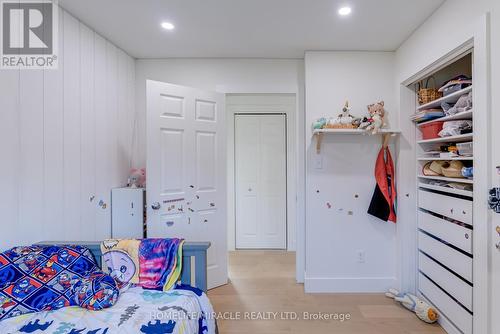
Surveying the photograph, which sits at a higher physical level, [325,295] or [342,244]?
[342,244]

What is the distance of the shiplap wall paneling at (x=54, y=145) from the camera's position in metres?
1.76

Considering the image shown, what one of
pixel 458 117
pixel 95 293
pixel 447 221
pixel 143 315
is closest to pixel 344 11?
pixel 458 117

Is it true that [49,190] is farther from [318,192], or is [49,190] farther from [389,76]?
[389,76]

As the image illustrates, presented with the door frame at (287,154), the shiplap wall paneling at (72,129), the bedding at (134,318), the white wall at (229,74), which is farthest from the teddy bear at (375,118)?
the shiplap wall paneling at (72,129)

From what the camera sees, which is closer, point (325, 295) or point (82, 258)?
point (82, 258)

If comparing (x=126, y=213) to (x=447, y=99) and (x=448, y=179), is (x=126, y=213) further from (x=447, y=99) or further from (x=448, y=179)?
(x=447, y=99)

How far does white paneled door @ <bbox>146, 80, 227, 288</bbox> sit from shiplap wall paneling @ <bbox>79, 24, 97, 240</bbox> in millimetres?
449

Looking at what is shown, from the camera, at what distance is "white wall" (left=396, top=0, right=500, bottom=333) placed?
1.42 metres

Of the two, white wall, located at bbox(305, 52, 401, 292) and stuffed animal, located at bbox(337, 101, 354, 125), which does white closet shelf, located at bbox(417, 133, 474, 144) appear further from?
stuffed animal, located at bbox(337, 101, 354, 125)

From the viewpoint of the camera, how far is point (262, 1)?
180 centimetres

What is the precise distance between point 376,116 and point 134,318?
2.42 metres

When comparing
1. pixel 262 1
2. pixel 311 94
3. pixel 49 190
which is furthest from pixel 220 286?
pixel 262 1

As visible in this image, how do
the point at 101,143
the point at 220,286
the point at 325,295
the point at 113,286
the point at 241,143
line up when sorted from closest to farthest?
the point at 113,286 < the point at 101,143 < the point at 325,295 < the point at 220,286 < the point at 241,143

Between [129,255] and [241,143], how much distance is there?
2.42m
